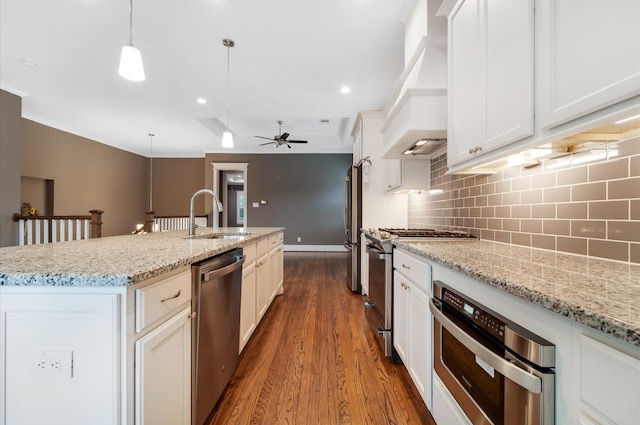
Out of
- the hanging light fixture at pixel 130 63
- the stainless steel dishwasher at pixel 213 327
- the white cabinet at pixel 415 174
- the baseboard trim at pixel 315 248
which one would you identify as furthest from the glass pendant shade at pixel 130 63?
the baseboard trim at pixel 315 248

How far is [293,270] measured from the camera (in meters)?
5.17

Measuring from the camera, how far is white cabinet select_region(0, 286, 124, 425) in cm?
79

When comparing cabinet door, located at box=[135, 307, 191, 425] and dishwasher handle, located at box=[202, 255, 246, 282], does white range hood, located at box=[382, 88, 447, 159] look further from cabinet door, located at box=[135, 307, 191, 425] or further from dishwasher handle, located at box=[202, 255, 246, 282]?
cabinet door, located at box=[135, 307, 191, 425]

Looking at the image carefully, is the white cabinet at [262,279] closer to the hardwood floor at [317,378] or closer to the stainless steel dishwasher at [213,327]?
the hardwood floor at [317,378]

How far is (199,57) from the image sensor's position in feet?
10.2

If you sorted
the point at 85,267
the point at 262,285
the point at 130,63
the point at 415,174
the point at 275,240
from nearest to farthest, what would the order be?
the point at 85,267 < the point at 130,63 < the point at 262,285 < the point at 415,174 < the point at 275,240

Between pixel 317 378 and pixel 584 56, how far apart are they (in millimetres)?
1972

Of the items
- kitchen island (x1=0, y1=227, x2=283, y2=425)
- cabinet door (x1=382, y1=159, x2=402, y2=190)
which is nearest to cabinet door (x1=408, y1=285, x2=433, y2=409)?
kitchen island (x1=0, y1=227, x2=283, y2=425)

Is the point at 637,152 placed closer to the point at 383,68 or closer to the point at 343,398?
the point at 343,398

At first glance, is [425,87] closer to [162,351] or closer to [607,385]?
[607,385]

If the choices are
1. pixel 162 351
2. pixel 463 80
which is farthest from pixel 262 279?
pixel 463 80

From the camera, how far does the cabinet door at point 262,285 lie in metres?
2.37

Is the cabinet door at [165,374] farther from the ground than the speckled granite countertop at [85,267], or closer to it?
closer to it

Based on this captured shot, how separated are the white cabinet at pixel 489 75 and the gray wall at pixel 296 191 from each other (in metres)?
6.25
